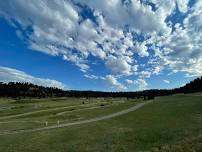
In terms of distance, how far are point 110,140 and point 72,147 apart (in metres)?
4.38

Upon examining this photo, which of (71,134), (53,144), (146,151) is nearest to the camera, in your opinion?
(146,151)

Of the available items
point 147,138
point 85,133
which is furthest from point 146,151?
point 85,133

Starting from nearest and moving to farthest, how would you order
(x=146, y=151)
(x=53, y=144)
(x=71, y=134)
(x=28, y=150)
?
(x=146, y=151)
(x=28, y=150)
(x=53, y=144)
(x=71, y=134)

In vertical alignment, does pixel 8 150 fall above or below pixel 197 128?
below

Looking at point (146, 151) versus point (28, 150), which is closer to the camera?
point (146, 151)

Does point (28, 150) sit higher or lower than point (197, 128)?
lower

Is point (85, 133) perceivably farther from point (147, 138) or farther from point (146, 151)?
point (146, 151)

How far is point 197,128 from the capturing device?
3164 centimetres

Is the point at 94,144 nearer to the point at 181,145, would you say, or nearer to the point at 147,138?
the point at 147,138

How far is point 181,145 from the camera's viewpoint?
73.4 feet

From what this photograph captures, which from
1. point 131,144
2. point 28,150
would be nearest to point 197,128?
point 131,144

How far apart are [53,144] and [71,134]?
5733 millimetres

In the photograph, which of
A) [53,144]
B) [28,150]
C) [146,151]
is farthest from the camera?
[53,144]

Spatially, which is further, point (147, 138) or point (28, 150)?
point (147, 138)
